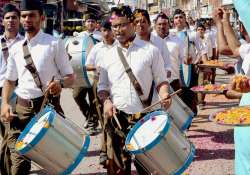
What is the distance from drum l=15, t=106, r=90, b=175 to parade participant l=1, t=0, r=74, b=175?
21.2 inches

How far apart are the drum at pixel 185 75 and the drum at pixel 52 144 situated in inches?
160

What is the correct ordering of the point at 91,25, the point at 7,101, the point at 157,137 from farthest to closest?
the point at 91,25 → the point at 7,101 → the point at 157,137

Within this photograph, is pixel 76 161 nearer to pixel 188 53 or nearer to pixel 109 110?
pixel 109 110

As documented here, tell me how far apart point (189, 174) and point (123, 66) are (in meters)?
2.14

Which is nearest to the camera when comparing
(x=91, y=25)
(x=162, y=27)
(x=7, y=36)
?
(x=7, y=36)

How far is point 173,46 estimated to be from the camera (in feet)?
25.3

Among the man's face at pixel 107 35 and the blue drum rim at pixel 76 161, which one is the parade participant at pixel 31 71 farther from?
the man's face at pixel 107 35

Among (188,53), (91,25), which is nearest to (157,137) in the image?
(188,53)

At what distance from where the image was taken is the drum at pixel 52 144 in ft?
13.2

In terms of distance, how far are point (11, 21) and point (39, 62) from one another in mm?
1273

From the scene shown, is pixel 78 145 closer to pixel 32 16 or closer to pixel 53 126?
pixel 53 126

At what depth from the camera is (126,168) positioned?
4.59 meters

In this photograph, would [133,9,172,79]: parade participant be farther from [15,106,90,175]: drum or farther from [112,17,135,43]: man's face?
[15,106,90,175]: drum

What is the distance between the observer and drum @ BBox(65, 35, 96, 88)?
8.33m
